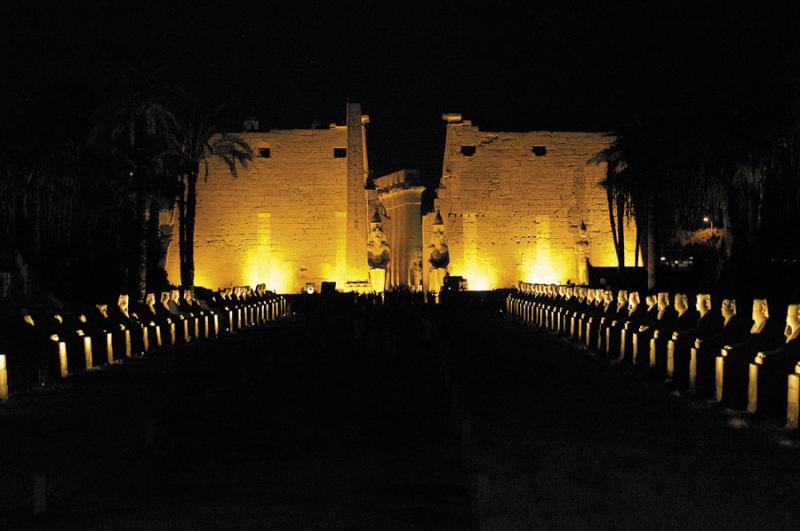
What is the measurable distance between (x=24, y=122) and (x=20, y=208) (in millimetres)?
3944

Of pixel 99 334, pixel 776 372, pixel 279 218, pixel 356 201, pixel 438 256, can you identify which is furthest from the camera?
pixel 279 218

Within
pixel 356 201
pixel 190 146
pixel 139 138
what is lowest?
pixel 356 201

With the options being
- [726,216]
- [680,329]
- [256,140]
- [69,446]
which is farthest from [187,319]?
[256,140]

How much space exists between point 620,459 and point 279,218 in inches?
1832

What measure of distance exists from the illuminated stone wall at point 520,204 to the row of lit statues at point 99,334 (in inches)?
912

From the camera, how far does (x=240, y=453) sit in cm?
1041

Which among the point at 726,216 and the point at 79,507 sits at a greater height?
the point at 726,216

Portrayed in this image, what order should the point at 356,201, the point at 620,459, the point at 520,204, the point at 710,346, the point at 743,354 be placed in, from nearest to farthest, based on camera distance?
1. the point at 620,459
2. the point at 743,354
3. the point at 710,346
4. the point at 356,201
5. the point at 520,204

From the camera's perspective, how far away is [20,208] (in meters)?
41.6

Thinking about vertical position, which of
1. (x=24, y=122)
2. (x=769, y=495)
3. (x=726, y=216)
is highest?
(x=24, y=122)

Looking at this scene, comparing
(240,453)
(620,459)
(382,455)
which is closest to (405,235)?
(240,453)

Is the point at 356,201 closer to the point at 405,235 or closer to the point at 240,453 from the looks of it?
the point at 405,235

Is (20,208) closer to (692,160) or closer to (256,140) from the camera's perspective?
(256,140)

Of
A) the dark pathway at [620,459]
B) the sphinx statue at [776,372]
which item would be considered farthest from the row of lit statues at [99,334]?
the sphinx statue at [776,372]
